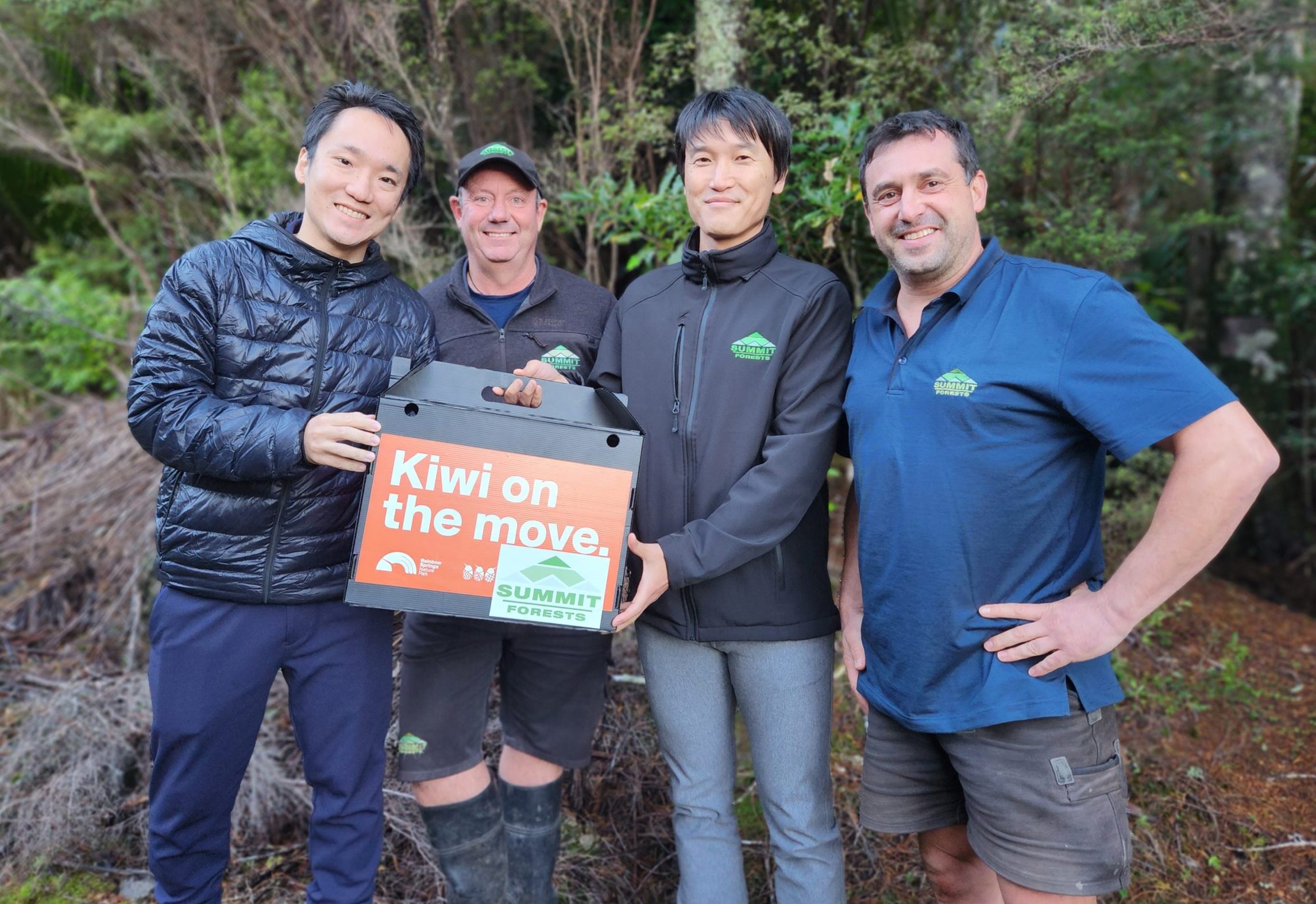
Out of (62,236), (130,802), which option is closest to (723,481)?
(130,802)

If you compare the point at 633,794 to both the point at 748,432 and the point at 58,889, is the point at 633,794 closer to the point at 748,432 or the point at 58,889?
the point at 748,432

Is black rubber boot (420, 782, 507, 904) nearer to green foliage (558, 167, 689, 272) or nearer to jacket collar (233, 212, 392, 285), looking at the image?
jacket collar (233, 212, 392, 285)

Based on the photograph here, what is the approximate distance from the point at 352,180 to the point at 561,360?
29.8 inches

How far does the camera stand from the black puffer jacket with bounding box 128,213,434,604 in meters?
1.94

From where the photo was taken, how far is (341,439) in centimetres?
191

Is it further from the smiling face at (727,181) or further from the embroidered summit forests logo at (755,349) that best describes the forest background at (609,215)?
the embroidered summit forests logo at (755,349)

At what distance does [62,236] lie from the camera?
25.1 ft

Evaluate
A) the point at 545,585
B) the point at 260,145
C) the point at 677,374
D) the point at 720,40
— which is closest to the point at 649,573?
the point at 545,585

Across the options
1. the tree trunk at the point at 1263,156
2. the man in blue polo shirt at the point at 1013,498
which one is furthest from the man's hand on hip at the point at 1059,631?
the tree trunk at the point at 1263,156

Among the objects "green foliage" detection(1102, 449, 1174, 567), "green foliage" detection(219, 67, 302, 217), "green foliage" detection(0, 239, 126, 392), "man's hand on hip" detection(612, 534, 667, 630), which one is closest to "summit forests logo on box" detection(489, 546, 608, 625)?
"man's hand on hip" detection(612, 534, 667, 630)

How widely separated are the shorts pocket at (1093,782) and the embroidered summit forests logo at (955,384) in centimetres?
82

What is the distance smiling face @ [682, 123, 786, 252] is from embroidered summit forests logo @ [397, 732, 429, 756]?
167 centimetres

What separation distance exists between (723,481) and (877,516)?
391mm

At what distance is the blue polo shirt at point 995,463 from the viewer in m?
1.70
